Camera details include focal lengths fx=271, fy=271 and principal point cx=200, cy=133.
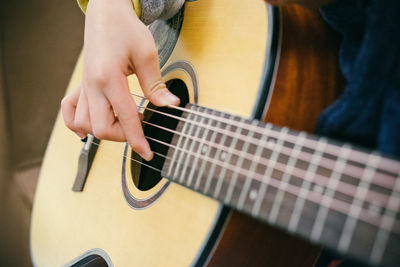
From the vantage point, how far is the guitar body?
0.38 m

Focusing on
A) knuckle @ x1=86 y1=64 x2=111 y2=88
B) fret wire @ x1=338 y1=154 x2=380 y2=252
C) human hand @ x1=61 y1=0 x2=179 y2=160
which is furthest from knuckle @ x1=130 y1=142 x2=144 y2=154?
fret wire @ x1=338 y1=154 x2=380 y2=252

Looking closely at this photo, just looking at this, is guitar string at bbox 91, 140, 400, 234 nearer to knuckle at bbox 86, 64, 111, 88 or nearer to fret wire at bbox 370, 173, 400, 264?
fret wire at bbox 370, 173, 400, 264

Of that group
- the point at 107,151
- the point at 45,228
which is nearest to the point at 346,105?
the point at 107,151

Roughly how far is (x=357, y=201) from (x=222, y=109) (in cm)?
23

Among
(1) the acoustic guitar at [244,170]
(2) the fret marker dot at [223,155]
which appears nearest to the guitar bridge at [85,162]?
(1) the acoustic guitar at [244,170]

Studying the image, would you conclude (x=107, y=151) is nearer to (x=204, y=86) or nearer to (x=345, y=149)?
(x=204, y=86)

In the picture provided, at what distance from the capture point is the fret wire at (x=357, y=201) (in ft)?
0.88

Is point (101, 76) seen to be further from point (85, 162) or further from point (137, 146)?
point (85, 162)

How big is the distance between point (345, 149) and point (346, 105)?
81 millimetres

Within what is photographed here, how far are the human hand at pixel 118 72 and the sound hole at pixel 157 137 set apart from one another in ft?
0.22

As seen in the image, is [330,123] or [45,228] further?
[45,228]

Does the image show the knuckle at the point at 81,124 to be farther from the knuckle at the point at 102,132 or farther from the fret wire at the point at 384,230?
the fret wire at the point at 384,230

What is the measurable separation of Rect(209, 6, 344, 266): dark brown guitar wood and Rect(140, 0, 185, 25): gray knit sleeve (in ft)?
0.96

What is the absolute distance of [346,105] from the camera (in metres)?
0.34
